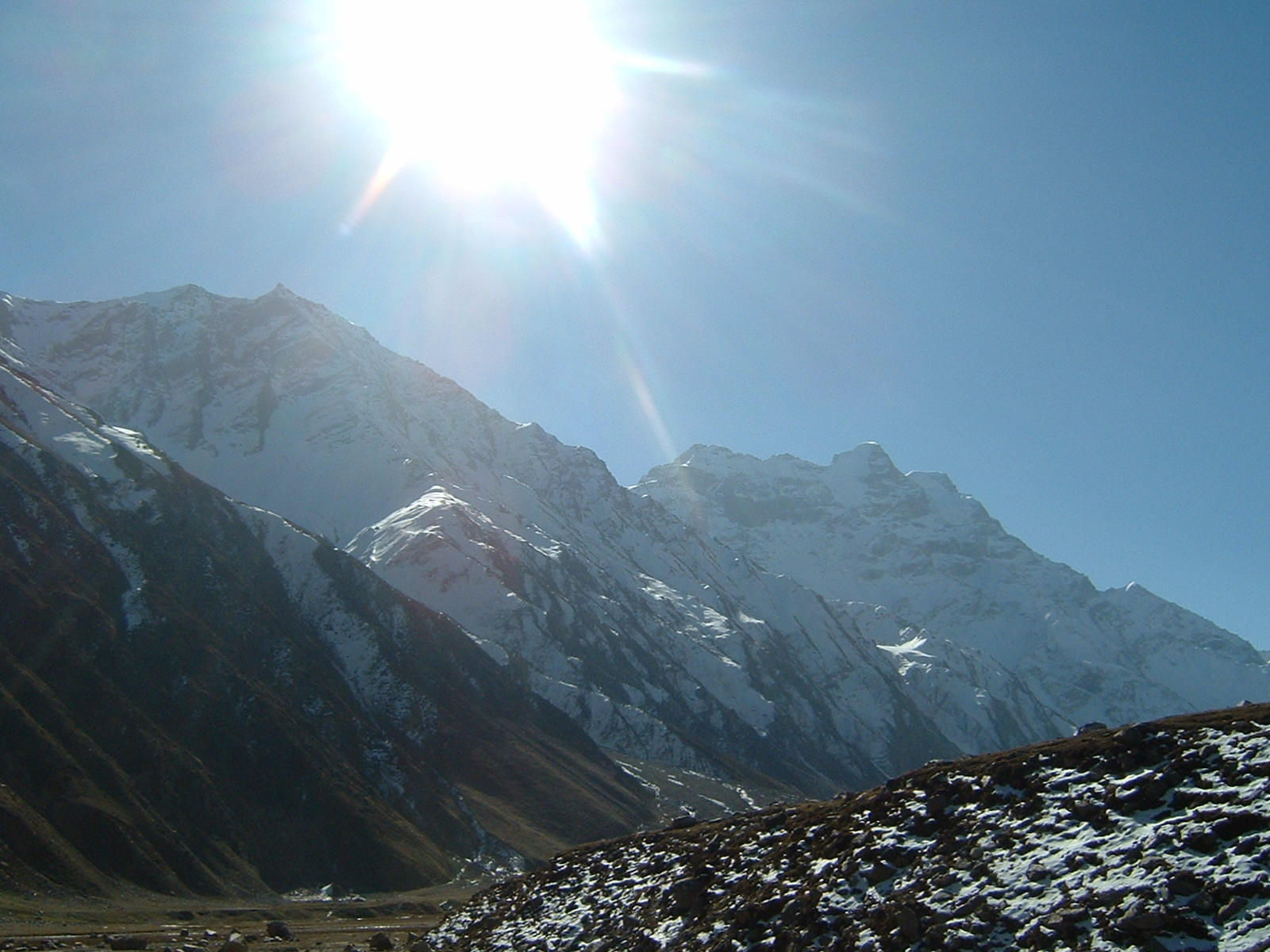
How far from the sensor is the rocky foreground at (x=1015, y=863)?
16750 mm

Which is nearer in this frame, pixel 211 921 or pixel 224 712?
pixel 211 921

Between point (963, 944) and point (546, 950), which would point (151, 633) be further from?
point (963, 944)

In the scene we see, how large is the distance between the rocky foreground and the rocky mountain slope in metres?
73.4

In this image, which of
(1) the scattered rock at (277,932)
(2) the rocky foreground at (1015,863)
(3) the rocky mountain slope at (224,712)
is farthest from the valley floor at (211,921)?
(2) the rocky foreground at (1015,863)

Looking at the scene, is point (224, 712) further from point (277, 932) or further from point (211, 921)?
point (277, 932)

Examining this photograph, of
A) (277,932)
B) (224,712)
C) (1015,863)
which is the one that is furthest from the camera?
(224,712)

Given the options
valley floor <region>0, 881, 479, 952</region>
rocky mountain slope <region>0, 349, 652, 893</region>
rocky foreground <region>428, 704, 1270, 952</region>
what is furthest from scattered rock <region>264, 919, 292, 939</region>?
rocky mountain slope <region>0, 349, 652, 893</region>

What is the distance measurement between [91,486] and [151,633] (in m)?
42.2

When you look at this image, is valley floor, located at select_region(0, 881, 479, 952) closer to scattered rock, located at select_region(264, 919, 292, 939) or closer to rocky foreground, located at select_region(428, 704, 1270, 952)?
scattered rock, located at select_region(264, 919, 292, 939)

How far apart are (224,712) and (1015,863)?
412ft

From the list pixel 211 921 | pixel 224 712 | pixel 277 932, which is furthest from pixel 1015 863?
pixel 224 712

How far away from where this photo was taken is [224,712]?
416 ft

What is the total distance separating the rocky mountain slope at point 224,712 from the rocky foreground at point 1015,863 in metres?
73.4

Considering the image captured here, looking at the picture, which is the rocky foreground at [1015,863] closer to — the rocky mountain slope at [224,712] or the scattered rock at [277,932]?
the scattered rock at [277,932]
